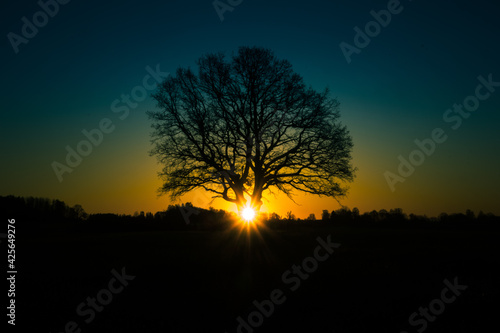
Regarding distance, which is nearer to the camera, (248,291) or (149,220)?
(248,291)

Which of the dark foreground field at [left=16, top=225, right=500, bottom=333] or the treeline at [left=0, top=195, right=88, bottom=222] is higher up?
the treeline at [left=0, top=195, right=88, bottom=222]

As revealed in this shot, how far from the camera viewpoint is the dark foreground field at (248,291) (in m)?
5.78

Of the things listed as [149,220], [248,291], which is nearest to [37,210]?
[149,220]

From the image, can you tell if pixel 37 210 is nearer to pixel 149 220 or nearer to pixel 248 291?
pixel 149 220

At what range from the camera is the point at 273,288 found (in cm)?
796

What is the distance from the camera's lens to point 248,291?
7684 millimetres

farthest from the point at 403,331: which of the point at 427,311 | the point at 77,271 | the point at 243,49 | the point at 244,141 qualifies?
the point at 243,49

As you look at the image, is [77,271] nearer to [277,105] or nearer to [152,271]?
[152,271]

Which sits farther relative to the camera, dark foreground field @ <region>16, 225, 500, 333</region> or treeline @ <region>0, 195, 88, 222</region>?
treeline @ <region>0, 195, 88, 222</region>

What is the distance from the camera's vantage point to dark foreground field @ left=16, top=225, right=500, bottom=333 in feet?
19.0

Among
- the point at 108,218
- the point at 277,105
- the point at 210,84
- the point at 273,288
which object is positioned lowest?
the point at 273,288

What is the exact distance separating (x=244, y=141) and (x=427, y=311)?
49.8ft

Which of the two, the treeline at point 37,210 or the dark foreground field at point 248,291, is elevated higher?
the treeline at point 37,210

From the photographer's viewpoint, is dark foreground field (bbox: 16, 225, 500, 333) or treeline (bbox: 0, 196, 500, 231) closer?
dark foreground field (bbox: 16, 225, 500, 333)
